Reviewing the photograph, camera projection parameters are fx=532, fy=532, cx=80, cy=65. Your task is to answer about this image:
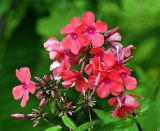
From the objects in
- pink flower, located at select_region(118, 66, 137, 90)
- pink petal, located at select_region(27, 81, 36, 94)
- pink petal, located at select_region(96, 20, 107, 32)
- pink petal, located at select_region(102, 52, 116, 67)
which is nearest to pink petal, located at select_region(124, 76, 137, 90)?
pink flower, located at select_region(118, 66, 137, 90)

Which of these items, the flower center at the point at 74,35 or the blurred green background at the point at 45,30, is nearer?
the flower center at the point at 74,35

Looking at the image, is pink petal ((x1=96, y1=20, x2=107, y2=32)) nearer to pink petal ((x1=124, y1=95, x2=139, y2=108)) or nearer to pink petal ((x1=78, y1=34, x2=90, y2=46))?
pink petal ((x1=78, y1=34, x2=90, y2=46))

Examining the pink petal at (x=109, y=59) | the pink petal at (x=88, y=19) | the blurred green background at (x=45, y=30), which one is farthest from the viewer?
the blurred green background at (x=45, y=30)

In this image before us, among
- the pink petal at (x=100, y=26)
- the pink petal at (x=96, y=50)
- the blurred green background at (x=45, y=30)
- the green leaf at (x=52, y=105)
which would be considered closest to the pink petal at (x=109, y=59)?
the pink petal at (x=96, y=50)

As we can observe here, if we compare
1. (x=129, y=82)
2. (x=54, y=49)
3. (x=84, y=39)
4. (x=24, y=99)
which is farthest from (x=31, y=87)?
(x=129, y=82)

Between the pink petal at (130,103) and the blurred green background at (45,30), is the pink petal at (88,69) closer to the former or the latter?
the pink petal at (130,103)

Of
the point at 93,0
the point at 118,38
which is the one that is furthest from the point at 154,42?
the point at 118,38

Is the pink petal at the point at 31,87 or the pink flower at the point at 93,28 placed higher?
the pink flower at the point at 93,28
